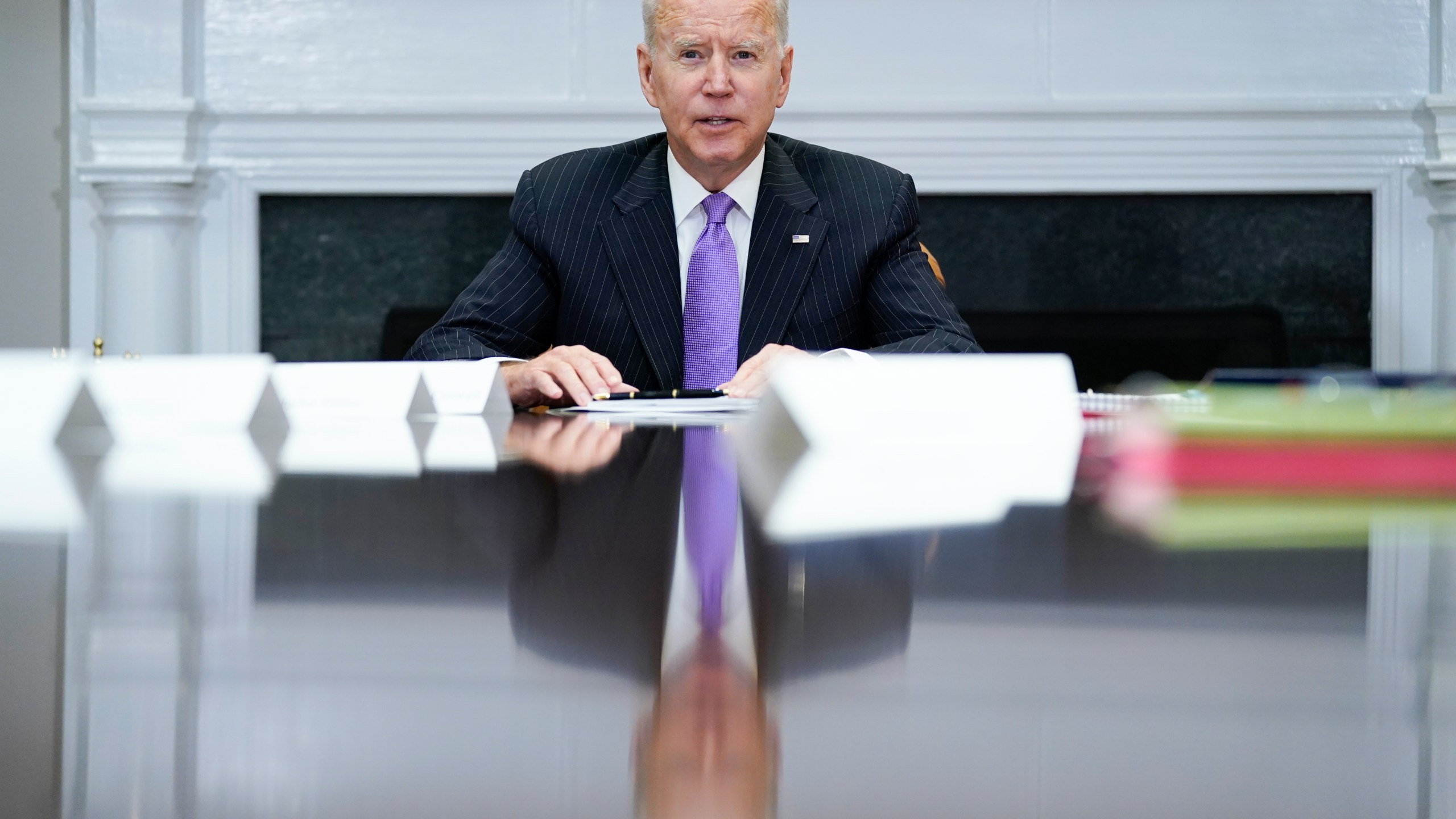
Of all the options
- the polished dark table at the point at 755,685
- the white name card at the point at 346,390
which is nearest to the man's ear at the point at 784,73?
the white name card at the point at 346,390

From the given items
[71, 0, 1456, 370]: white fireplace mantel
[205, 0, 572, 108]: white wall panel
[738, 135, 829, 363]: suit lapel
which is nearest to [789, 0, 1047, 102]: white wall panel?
[71, 0, 1456, 370]: white fireplace mantel

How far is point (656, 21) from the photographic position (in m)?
1.68

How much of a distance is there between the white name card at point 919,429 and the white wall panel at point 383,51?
2.17 metres

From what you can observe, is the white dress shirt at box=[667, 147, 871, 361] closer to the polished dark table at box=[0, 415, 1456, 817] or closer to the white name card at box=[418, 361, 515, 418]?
the white name card at box=[418, 361, 515, 418]

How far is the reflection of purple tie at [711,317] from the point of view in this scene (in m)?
1.53

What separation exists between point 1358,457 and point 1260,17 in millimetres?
2513

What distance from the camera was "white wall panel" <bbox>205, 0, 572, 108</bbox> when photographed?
8.55ft

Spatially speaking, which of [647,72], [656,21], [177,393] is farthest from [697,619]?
[647,72]

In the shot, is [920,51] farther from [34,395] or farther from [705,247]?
[34,395]

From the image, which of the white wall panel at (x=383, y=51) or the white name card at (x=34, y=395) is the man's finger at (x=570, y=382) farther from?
the white wall panel at (x=383, y=51)

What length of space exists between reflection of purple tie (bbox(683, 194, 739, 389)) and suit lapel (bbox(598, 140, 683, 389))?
0.7 inches

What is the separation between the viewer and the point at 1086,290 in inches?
106

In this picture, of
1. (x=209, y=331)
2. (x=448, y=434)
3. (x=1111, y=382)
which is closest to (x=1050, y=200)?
(x=1111, y=382)

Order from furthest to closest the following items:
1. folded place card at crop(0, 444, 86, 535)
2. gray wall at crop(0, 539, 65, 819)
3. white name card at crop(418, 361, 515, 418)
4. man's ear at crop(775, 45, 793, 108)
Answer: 1. man's ear at crop(775, 45, 793, 108)
2. white name card at crop(418, 361, 515, 418)
3. folded place card at crop(0, 444, 86, 535)
4. gray wall at crop(0, 539, 65, 819)
